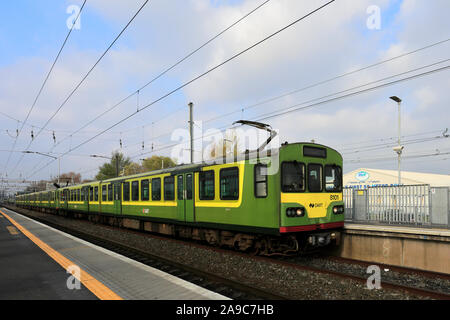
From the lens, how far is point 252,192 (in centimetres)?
843

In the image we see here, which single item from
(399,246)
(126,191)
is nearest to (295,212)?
(399,246)

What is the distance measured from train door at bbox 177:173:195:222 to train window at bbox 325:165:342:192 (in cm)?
446

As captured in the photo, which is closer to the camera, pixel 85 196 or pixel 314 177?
pixel 314 177

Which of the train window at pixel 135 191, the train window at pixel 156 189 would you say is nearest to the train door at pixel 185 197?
the train window at pixel 156 189

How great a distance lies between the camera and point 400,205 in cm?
1063

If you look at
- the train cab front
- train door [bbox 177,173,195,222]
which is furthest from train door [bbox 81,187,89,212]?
the train cab front

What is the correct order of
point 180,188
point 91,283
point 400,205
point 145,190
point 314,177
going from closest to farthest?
1. point 91,283
2. point 314,177
3. point 400,205
4. point 180,188
5. point 145,190

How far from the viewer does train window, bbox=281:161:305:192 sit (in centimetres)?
790

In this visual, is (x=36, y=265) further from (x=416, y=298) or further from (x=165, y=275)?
(x=416, y=298)

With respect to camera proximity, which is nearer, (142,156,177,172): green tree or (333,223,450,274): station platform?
(333,223,450,274): station platform

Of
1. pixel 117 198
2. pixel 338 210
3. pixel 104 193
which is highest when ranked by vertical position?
pixel 338 210

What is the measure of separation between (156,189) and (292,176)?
274 inches

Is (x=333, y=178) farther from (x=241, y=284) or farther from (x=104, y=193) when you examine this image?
(x=104, y=193)

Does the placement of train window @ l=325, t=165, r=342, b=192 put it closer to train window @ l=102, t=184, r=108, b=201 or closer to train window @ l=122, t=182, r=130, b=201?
train window @ l=122, t=182, r=130, b=201
